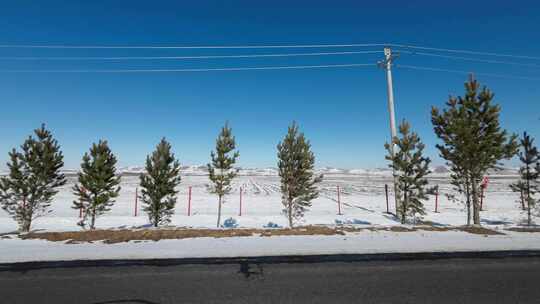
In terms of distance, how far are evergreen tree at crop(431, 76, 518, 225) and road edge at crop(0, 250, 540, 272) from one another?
7.08m

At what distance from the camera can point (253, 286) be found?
434 cm

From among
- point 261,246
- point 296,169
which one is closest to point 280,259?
point 261,246

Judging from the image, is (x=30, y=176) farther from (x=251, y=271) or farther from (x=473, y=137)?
(x=473, y=137)

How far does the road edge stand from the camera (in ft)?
17.3

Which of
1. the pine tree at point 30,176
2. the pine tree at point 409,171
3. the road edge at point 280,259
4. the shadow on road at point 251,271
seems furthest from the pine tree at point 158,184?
the pine tree at point 409,171

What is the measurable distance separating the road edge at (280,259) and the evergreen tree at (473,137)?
7.08 m

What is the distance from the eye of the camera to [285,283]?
4.46 m

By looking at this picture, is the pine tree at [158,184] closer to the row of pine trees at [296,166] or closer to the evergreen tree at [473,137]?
the row of pine trees at [296,166]

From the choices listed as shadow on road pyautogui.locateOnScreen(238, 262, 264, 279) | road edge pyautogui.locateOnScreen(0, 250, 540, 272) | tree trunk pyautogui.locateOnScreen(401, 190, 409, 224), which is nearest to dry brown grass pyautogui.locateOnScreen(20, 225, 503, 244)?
road edge pyautogui.locateOnScreen(0, 250, 540, 272)

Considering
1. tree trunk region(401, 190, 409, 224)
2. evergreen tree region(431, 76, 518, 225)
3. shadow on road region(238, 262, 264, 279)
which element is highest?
evergreen tree region(431, 76, 518, 225)

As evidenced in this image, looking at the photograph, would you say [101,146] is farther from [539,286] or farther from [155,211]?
[539,286]

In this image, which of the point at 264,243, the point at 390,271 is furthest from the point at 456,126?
the point at 264,243

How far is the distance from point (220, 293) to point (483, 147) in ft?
47.1

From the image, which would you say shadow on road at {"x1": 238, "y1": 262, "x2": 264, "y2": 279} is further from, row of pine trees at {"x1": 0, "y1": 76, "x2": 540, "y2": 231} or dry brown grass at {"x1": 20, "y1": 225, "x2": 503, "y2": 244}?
row of pine trees at {"x1": 0, "y1": 76, "x2": 540, "y2": 231}
